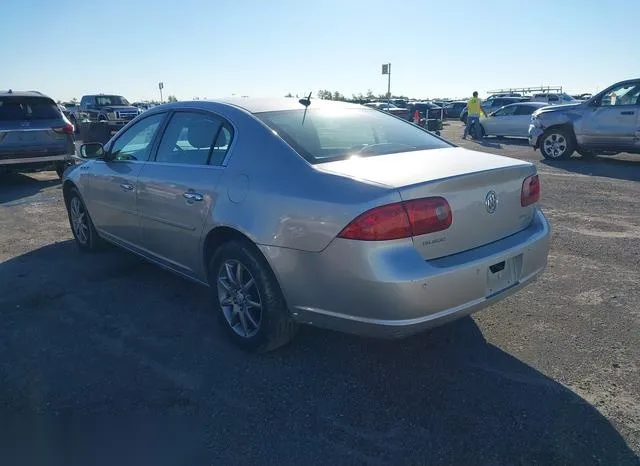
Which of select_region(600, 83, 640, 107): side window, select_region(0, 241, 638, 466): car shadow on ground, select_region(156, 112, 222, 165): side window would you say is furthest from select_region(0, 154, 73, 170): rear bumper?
select_region(600, 83, 640, 107): side window

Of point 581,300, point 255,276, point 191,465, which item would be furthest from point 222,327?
point 581,300

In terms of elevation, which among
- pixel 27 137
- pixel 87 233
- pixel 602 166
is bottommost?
pixel 602 166

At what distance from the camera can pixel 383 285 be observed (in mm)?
2625

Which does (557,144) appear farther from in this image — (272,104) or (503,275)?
(503,275)

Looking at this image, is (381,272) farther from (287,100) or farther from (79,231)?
(79,231)

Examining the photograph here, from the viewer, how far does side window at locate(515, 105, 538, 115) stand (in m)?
19.2

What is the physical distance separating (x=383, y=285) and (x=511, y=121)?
61.5 feet

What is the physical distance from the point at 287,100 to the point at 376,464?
2712 mm

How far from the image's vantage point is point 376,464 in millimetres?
2400

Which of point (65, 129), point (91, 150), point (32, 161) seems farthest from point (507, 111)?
point (91, 150)

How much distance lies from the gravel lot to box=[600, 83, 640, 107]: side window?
26.8 feet

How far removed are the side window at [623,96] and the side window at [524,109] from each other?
25.0 ft

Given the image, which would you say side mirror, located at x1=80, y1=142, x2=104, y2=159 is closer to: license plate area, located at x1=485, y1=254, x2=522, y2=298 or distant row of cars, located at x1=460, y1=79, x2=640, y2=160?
license plate area, located at x1=485, y1=254, x2=522, y2=298

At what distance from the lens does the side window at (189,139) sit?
3.74 m
